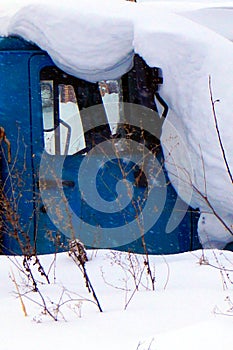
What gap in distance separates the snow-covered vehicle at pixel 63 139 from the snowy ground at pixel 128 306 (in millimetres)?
410

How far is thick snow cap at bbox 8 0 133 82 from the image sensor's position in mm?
5414

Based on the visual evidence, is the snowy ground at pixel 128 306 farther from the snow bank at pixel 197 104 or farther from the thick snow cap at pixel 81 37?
the thick snow cap at pixel 81 37

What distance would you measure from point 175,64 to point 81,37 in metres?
0.68

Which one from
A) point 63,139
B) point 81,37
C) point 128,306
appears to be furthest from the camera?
point 63,139

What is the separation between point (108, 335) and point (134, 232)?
217 cm

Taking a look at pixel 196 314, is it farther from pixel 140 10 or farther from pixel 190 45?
pixel 140 10

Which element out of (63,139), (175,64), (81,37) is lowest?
(63,139)

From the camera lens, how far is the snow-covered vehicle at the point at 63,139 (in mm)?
5520

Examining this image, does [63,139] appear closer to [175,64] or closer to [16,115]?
[16,115]

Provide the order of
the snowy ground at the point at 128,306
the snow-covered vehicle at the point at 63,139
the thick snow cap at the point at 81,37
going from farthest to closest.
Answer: the snow-covered vehicle at the point at 63,139 < the thick snow cap at the point at 81,37 < the snowy ground at the point at 128,306

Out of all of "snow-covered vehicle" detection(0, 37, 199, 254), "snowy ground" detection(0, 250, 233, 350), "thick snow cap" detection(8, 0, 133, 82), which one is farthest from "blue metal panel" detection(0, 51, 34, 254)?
"snowy ground" detection(0, 250, 233, 350)

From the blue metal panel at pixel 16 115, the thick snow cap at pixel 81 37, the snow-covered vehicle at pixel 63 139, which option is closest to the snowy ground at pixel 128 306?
the snow-covered vehicle at pixel 63 139

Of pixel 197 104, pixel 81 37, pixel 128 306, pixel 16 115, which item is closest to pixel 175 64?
pixel 197 104

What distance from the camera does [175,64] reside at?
17.7ft
